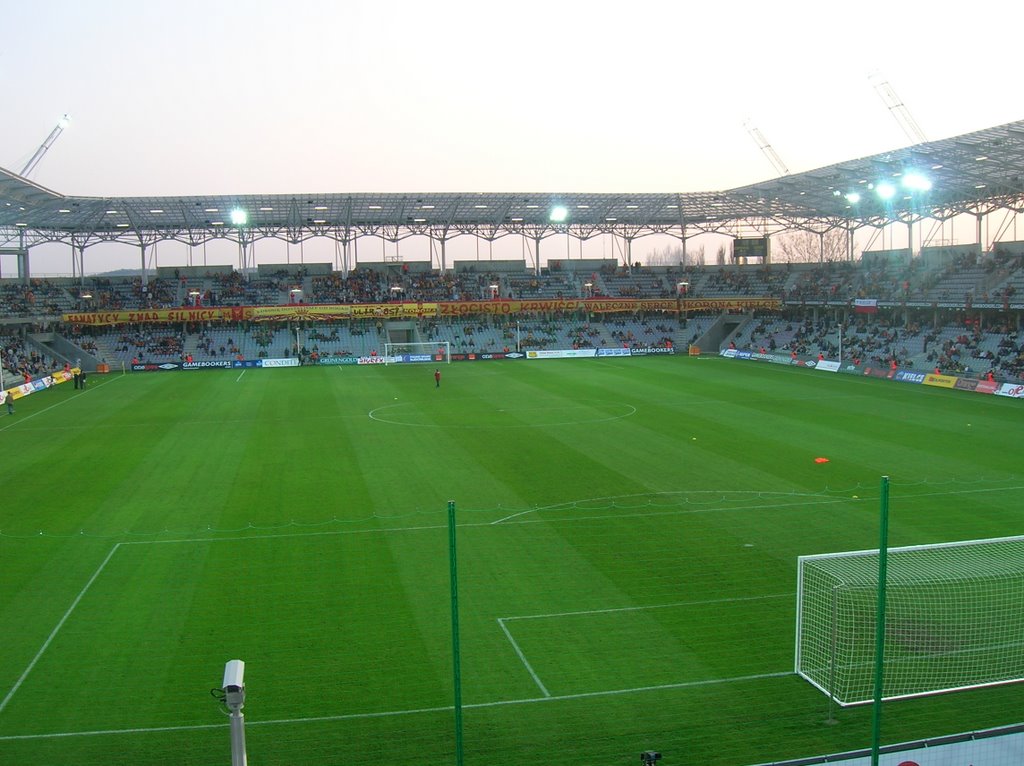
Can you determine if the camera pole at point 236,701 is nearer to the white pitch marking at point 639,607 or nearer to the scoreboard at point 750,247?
the white pitch marking at point 639,607

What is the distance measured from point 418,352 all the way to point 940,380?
3955 cm

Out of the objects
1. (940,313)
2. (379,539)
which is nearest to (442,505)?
(379,539)

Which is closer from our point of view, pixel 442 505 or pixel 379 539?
pixel 379 539

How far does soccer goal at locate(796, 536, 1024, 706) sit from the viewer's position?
12320mm

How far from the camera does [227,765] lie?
34.1 feet

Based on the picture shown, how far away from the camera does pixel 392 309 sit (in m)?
73.6

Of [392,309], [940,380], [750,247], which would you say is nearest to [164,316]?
[392,309]

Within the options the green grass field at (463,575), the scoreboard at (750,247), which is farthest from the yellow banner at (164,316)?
the scoreboard at (750,247)

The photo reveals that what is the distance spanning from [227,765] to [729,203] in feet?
217

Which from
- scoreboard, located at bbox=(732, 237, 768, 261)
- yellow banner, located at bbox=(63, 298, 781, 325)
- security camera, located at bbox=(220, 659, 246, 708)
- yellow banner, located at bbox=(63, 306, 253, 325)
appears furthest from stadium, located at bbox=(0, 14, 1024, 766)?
scoreboard, located at bbox=(732, 237, 768, 261)

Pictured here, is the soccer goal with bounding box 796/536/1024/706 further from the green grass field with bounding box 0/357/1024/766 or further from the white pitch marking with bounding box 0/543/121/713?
the white pitch marking with bounding box 0/543/121/713

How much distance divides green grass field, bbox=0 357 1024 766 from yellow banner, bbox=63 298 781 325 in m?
34.7

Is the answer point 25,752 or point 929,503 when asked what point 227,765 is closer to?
point 25,752

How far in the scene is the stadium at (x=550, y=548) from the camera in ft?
37.0
